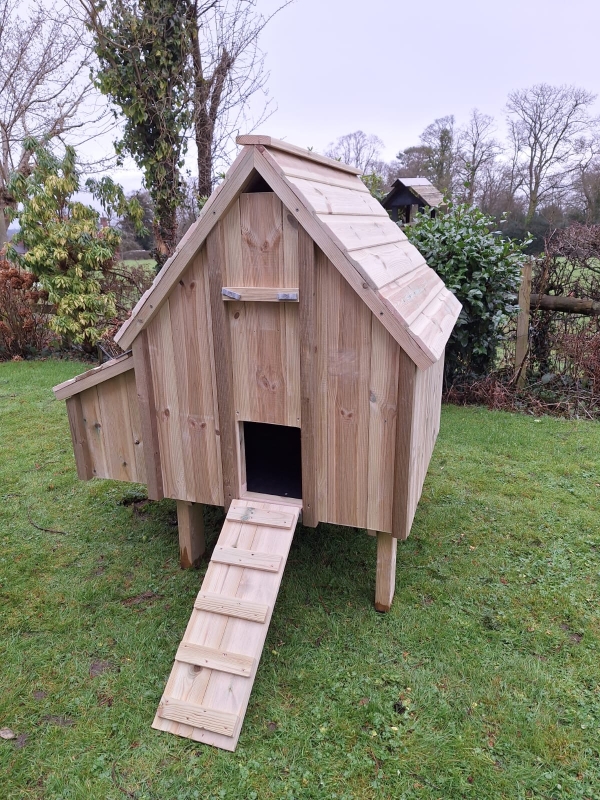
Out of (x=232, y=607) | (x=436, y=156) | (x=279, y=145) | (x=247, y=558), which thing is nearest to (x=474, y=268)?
(x=279, y=145)

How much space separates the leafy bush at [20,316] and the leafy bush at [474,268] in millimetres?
7249

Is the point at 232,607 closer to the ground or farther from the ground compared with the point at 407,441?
closer to the ground

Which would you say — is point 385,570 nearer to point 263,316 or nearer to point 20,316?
point 263,316

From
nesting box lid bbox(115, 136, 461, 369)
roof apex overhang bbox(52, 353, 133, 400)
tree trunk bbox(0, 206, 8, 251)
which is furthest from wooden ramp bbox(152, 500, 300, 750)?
tree trunk bbox(0, 206, 8, 251)

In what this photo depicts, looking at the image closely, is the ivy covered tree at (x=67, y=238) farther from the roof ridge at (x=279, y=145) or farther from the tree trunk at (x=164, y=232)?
the roof ridge at (x=279, y=145)

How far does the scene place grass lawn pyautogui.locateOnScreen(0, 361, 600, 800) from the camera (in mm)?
2389

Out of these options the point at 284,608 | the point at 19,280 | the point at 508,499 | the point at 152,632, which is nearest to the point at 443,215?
the point at 508,499

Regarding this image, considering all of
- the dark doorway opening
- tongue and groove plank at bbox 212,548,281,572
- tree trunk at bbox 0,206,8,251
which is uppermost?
tree trunk at bbox 0,206,8,251

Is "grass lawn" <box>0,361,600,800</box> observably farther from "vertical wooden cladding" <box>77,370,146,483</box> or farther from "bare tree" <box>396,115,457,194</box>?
"bare tree" <box>396,115,457,194</box>

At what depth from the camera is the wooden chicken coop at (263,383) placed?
8.60 feet

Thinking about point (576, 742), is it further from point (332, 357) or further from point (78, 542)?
point (78, 542)

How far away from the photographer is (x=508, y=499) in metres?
4.79

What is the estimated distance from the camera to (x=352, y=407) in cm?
288

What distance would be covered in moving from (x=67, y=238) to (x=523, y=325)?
24.8 ft
